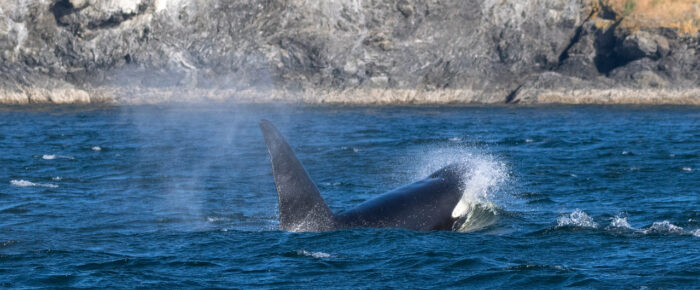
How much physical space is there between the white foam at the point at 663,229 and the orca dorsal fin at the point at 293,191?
4859 mm

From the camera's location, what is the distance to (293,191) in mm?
10203

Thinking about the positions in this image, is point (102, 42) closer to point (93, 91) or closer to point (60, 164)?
point (93, 91)

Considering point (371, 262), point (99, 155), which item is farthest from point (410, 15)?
point (371, 262)

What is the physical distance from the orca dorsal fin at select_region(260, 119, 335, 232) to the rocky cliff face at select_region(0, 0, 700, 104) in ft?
169

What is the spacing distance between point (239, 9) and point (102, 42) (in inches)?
410

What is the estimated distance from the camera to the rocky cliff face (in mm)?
59625

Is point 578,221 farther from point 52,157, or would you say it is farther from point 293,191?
point 52,157

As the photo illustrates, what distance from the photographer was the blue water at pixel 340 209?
9727mm

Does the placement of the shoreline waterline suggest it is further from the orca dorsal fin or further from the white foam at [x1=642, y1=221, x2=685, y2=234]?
the orca dorsal fin

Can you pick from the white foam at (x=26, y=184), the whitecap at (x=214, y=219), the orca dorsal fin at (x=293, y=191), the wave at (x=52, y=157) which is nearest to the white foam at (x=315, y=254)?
the orca dorsal fin at (x=293, y=191)

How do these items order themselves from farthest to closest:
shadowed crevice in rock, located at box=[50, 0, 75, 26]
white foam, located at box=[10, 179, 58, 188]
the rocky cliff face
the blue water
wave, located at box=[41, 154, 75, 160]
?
the rocky cliff face, shadowed crevice in rock, located at box=[50, 0, 75, 26], wave, located at box=[41, 154, 75, 160], white foam, located at box=[10, 179, 58, 188], the blue water

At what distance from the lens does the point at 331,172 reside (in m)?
21.4

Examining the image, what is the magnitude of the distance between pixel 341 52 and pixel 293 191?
177 feet

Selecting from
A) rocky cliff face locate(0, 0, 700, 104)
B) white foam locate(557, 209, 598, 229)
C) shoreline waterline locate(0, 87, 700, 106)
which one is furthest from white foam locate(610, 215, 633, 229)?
rocky cliff face locate(0, 0, 700, 104)
